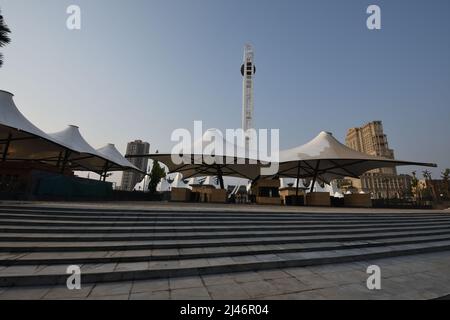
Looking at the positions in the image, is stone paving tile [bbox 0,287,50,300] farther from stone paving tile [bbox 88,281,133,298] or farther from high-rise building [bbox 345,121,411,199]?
high-rise building [bbox 345,121,411,199]

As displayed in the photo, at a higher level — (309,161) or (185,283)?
(309,161)

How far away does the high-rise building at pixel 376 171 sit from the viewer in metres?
92.3

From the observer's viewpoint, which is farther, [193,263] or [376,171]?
[376,171]

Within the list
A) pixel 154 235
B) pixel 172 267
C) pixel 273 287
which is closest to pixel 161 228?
pixel 154 235

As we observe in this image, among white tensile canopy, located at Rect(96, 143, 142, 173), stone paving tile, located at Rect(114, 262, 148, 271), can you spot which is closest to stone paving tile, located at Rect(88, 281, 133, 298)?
stone paving tile, located at Rect(114, 262, 148, 271)

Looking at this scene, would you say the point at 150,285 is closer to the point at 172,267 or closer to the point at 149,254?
the point at 172,267

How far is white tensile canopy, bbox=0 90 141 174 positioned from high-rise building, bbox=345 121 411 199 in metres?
88.9

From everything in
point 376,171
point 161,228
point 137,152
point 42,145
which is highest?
point 137,152

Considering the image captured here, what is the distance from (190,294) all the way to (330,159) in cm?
1773

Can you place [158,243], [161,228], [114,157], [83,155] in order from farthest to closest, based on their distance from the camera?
[114,157], [83,155], [161,228], [158,243]

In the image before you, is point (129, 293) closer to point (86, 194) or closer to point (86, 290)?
point (86, 290)

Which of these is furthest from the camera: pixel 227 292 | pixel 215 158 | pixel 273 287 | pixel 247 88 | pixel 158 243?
pixel 247 88

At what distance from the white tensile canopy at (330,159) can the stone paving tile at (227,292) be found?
54.3ft

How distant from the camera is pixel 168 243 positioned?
532 cm
